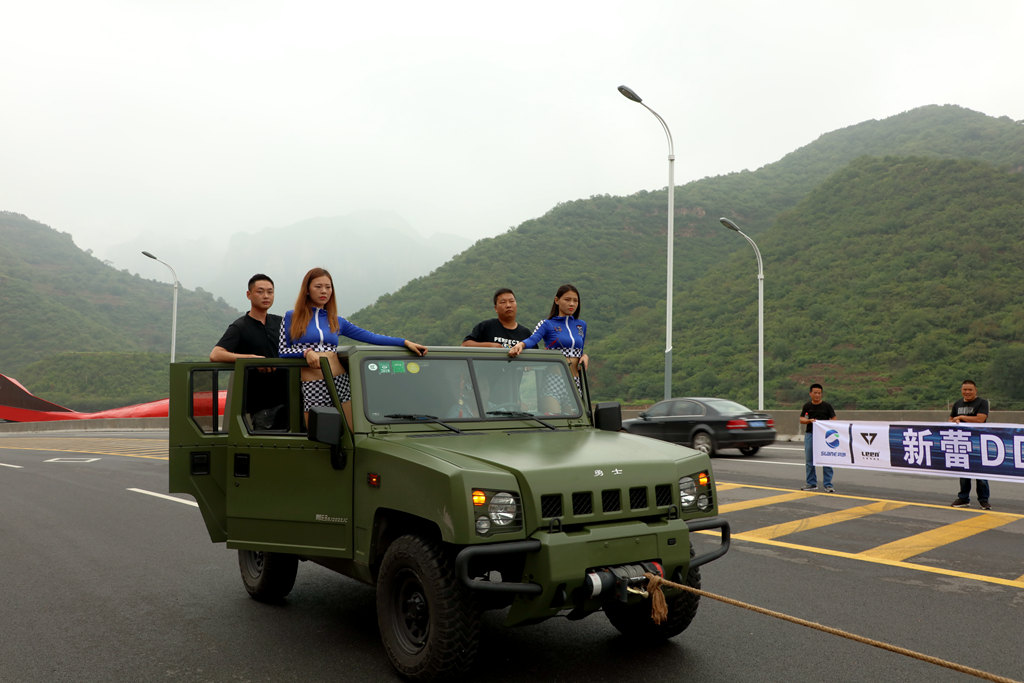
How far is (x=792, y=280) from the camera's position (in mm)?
61250

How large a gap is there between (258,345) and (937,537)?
288 inches

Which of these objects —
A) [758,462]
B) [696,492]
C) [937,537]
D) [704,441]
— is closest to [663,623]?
[696,492]

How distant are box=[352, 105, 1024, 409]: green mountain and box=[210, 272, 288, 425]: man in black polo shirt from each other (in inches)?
1413

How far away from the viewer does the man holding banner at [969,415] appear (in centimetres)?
1101

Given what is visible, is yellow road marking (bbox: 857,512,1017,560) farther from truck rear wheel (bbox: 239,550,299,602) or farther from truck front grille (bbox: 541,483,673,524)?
truck rear wheel (bbox: 239,550,299,602)

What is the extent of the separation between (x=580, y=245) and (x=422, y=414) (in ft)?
261

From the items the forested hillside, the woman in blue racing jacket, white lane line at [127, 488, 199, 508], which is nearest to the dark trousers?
the woman in blue racing jacket

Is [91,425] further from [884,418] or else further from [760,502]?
[760,502]

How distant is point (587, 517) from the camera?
166 inches

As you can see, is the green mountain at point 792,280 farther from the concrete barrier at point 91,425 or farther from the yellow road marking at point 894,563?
the yellow road marking at point 894,563

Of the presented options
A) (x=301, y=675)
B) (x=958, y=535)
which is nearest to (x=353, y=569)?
(x=301, y=675)

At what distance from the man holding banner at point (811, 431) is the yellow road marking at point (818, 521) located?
4.74ft

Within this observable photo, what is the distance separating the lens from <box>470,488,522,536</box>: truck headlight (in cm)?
403

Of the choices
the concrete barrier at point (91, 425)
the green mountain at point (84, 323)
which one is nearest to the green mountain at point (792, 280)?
the concrete barrier at point (91, 425)
